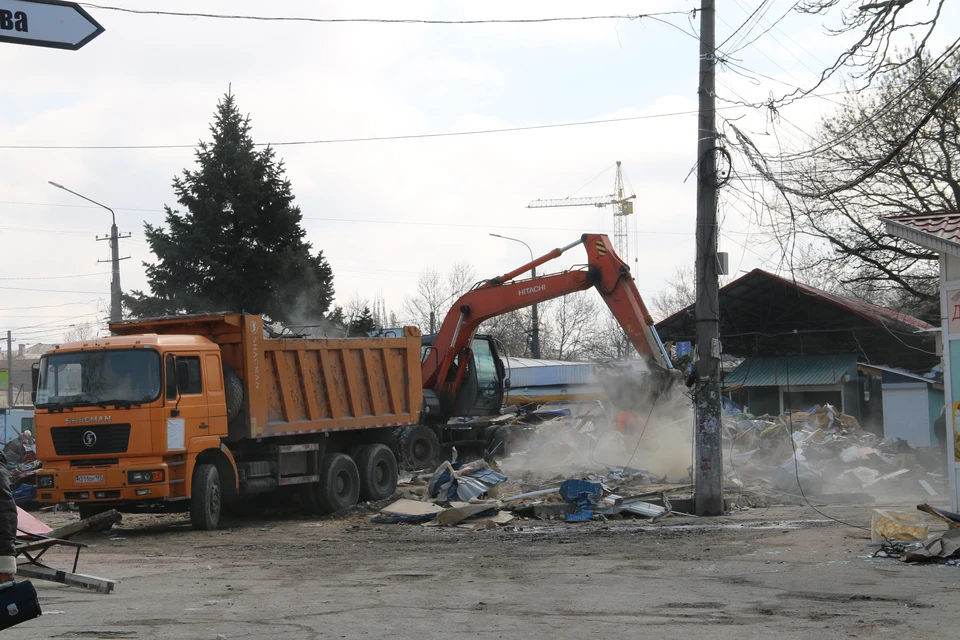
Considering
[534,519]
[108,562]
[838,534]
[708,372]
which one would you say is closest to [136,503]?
[108,562]

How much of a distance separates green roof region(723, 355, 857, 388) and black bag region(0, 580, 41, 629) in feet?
97.0

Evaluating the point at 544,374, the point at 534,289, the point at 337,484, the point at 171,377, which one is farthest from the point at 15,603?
the point at 544,374

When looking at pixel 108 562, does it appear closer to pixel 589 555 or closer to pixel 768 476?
pixel 589 555

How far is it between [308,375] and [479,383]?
8.16 m

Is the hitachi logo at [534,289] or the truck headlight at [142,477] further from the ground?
the hitachi logo at [534,289]

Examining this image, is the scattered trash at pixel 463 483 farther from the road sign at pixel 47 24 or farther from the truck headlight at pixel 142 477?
the road sign at pixel 47 24

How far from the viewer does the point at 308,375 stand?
16.6m

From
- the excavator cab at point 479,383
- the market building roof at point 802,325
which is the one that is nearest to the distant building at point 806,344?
the market building roof at point 802,325

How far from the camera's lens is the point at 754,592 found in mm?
8492

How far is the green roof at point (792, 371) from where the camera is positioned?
108ft

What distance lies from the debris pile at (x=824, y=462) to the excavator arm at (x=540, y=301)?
123 inches

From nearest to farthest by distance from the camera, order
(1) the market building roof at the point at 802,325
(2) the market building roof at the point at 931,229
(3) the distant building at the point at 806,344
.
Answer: (2) the market building roof at the point at 931,229 → (1) the market building roof at the point at 802,325 → (3) the distant building at the point at 806,344

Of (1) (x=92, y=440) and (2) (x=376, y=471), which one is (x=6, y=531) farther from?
(2) (x=376, y=471)

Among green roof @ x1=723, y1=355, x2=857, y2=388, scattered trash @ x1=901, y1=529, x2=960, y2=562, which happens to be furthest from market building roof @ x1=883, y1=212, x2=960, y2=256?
green roof @ x1=723, y1=355, x2=857, y2=388
